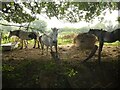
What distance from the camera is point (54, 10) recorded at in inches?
352

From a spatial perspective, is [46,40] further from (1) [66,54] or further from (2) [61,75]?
(2) [61,75]

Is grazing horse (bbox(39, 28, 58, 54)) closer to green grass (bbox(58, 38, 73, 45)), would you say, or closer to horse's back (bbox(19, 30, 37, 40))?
horse's back (bbox(19, 30, 37, 40))

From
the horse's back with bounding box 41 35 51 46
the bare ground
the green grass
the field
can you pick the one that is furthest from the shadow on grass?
the green grass

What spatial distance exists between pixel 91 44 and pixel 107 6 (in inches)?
102

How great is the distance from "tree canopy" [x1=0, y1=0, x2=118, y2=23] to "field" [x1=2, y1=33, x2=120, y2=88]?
1719 millimetres

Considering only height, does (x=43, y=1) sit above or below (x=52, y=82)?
above

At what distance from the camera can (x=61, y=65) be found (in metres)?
8.24

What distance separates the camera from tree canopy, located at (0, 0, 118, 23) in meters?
8.52

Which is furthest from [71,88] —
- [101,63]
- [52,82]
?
[101,63]

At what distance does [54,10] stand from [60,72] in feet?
8.50

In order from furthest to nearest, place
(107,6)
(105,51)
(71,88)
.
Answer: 1. (105,51)
2. (107,6)
3. (71,88)

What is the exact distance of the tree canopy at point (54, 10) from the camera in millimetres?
8516

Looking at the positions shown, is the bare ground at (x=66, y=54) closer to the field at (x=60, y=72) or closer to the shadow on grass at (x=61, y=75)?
the field at (x=60, y=72)

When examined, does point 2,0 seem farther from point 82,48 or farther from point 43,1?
point 82,48
